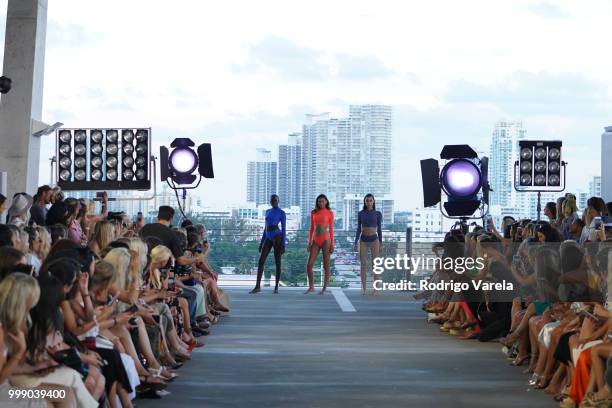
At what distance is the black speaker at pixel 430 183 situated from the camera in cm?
1338

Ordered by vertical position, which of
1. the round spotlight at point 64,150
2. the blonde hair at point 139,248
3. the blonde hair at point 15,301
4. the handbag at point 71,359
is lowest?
the handbag at point 71,359

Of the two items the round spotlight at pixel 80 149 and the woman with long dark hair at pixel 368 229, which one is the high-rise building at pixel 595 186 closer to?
the woman with long dark hair at pixel 368 229

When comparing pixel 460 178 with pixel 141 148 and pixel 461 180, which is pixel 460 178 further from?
pixel 141 148

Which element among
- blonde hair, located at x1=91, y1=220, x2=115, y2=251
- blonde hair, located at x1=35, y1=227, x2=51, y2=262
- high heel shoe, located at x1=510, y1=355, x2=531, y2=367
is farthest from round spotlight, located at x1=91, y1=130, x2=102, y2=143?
high heel shoe, located at x1=510, y1=355, x2=531, y2=367

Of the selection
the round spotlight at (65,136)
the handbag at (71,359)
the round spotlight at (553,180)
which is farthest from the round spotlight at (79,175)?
the handbag at (71,359)

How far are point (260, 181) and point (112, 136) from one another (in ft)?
32.0

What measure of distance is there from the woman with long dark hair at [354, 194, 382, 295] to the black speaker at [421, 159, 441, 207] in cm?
297

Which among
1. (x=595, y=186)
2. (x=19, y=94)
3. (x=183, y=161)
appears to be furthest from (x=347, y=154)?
(x=19, y=94)

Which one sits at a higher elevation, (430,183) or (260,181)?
(260,181)

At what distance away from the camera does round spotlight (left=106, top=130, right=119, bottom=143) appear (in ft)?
44.0

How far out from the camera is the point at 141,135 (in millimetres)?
13477

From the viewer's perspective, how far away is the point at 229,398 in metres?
7.99

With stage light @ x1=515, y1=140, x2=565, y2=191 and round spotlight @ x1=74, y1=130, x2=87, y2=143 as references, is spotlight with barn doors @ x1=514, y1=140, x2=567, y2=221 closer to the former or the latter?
stage light @ x1=515, y1=140, x2=565, y2=191

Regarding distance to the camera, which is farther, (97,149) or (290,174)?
(290,174)
